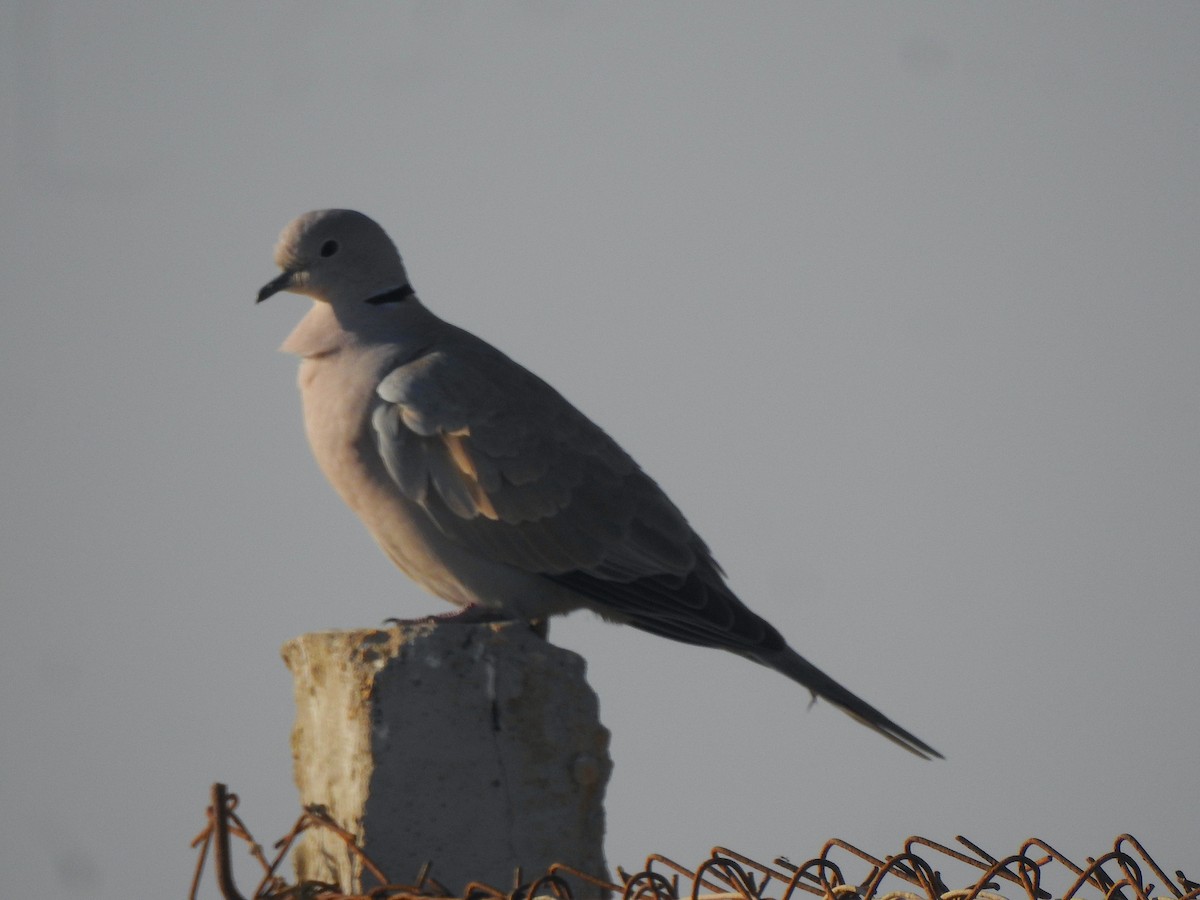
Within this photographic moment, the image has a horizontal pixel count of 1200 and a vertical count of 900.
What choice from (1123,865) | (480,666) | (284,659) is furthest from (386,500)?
(1123,865)

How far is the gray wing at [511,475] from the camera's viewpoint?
18.5ft

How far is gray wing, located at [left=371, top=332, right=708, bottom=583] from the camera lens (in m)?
5.63

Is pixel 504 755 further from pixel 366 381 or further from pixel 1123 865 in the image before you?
pixel 366 381

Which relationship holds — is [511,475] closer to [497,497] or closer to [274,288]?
[497,497]

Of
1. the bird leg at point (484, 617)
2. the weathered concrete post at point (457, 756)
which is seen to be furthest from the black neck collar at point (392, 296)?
the weathered concrete post at point (457, 756)

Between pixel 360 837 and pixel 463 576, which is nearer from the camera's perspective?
pixel 360 837

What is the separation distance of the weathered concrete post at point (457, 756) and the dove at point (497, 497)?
154cm

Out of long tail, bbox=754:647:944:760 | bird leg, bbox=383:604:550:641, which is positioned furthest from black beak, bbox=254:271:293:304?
long tail, bbox=754:647:944:760

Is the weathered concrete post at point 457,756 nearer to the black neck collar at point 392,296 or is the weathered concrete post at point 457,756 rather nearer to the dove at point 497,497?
the dove at point 497,497

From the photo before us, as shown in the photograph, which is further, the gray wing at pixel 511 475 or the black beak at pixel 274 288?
the black beak at pixel 274 288

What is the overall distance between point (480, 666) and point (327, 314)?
2714mm

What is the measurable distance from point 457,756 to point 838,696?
6.36 ft

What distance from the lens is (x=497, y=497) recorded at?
5676mm

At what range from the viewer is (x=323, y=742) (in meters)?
3.98
